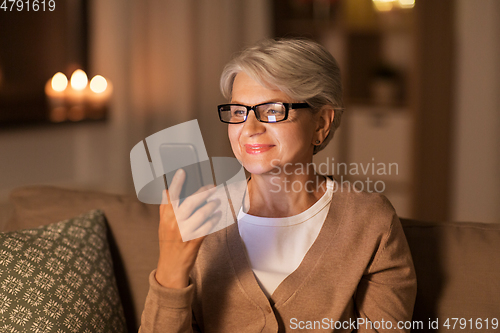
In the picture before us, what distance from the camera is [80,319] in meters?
Result: 1.06

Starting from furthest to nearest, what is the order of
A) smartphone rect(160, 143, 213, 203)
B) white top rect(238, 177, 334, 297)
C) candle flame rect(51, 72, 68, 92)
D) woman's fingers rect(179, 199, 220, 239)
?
candle flame rect(51, 72, 68, 92), white top rect(238, 177, 334, 297), smartphone rect(160, 143, 213, 203), woman's fingers rect(179, 199, 220, 239)

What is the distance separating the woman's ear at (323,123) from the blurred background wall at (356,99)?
5.88 feet

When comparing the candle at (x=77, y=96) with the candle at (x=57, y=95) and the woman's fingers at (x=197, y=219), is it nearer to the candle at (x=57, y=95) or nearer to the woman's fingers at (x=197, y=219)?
the candle at (x=57, y=95)

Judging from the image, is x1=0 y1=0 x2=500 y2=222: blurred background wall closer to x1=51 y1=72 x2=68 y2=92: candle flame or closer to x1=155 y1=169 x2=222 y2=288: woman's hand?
x1=51 y1=72 x2=68 y2=92: candle flame

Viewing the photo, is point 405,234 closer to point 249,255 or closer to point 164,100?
point 249,255

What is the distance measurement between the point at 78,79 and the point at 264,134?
1795mm

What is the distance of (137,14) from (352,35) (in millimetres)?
1640

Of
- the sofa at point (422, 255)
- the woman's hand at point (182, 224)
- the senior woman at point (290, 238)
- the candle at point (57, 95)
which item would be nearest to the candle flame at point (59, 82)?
the candle at point (57, 95)

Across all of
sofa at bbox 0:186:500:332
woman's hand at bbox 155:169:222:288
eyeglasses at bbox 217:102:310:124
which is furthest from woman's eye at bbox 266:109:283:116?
sofa at bbox 0:186:500:332

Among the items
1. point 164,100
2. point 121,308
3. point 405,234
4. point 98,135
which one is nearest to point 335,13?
point 164,100

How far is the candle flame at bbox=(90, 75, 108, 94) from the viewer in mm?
2566

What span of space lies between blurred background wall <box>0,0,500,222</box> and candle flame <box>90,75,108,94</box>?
2.9 inches

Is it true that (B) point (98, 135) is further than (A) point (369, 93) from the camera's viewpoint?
No

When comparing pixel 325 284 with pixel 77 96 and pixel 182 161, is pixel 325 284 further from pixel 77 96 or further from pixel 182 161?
pixel 77 96
